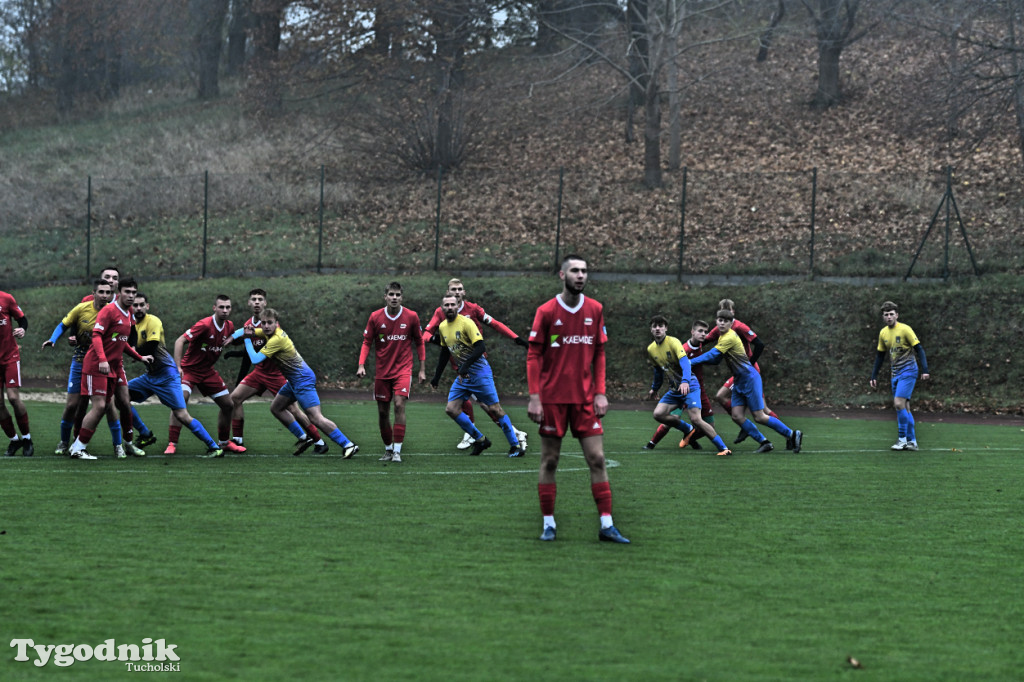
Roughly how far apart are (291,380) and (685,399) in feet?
17.5

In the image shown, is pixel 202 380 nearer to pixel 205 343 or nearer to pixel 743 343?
pixel 205 343

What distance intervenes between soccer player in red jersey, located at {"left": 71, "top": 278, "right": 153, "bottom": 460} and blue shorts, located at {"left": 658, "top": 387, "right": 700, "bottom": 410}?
22.8ft

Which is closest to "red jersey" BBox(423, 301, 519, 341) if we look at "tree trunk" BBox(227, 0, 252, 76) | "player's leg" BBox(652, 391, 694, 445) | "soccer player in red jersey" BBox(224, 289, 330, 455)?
"soccer player in red jersey" BBox(224, 289, 330, 455)

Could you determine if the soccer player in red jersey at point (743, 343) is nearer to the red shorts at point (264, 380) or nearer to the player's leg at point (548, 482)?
the red shorts at point (264, 380)

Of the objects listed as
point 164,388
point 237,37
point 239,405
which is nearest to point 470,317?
point 239,405

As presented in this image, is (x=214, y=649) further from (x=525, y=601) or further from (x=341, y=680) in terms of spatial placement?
(x=525, y=601)

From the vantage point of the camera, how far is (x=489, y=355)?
2645cm

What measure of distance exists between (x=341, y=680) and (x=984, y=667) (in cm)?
302

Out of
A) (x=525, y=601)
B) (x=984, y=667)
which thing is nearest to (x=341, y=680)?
(x=525, y=601)

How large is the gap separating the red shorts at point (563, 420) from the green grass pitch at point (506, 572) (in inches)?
31.6

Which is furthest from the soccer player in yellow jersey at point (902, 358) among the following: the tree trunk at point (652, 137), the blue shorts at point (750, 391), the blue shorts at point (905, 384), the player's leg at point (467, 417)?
the tree trunk at point (652, 137)

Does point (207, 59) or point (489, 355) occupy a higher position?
point (207, 59)

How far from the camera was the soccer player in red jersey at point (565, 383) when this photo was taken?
8.12 meters

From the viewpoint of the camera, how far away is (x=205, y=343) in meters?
14.2
